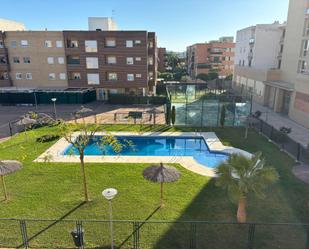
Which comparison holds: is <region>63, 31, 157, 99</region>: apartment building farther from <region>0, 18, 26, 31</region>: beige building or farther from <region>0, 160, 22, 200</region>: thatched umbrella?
<region>0, 160, 22, 200</region>: thatched umbrella

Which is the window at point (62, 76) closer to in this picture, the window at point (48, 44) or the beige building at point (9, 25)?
the window at point (48, 44)

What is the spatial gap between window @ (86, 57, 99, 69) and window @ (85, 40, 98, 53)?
1.22m

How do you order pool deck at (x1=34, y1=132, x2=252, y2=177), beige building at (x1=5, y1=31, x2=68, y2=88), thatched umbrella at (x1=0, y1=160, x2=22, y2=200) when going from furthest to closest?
beige building at (x1=5, y1=31, x2=68, y2=88) < pool deck at (x1=34, y1=132, x2=252, y2=177) < thatched umbrella at (x1=0, y1=160, x2=22, y2=200)

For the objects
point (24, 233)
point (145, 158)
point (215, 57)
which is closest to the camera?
point (24, 233)

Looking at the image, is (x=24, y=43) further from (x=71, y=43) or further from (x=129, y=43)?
(x=129, y=43)

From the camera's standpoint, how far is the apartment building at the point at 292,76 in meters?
26.8

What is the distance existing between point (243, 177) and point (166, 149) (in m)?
11.1

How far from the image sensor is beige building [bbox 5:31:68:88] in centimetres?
3875

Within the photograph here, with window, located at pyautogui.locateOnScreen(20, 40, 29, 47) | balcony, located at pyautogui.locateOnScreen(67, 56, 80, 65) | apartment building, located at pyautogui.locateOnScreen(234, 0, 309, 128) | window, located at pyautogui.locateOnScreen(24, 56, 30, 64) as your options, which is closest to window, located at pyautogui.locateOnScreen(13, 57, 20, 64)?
window, located at pyautogui.locateOnScreen(24, 56, 30, 64)

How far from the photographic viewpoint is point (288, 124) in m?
26.9

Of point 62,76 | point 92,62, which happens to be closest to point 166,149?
point 92,62

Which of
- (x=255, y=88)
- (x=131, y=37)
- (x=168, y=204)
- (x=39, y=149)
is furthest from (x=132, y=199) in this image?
(x=255, y=88)

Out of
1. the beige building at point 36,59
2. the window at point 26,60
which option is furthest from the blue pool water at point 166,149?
the window at point 26,60

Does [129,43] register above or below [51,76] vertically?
above
